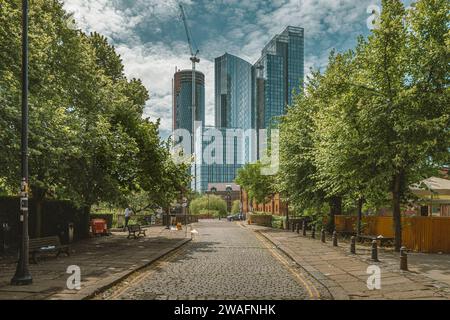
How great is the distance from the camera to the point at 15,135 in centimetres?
1277

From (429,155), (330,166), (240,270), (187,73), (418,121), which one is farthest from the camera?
(187,73)

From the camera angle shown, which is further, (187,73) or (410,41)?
(187,73)

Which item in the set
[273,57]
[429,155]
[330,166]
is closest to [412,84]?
[429,155]

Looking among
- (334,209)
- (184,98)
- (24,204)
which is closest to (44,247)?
(24,204)

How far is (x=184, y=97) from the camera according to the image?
12319 cm

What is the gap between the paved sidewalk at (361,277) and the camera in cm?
905

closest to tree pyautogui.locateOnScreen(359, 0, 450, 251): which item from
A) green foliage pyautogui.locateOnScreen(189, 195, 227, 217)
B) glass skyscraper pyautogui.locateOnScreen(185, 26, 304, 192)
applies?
glass skyscraper pyautogui.locateOnScreen(185, 26, 304, 192)

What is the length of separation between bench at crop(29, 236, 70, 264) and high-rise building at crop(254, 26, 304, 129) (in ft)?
205

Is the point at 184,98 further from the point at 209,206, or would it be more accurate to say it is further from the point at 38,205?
the point at 38,205

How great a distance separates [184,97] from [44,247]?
4381 inches

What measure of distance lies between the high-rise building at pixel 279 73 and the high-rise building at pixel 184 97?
66.9 ft

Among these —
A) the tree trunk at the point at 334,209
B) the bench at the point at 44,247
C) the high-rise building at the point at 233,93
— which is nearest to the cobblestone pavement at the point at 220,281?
the bench at the point at 44,247
